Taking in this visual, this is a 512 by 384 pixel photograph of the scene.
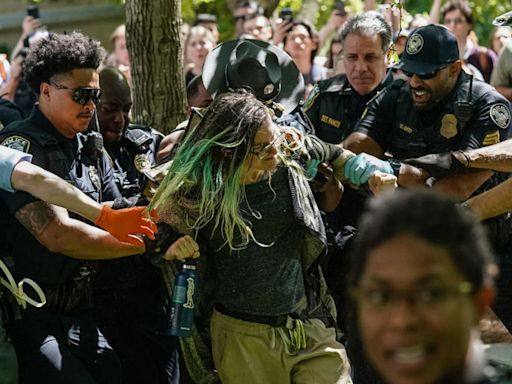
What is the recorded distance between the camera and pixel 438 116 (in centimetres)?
548

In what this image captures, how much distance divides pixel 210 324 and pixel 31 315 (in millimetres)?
799

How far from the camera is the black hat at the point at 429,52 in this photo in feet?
17.9

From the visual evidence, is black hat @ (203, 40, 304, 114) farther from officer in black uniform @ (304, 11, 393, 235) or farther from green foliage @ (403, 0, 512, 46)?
green foliage @ (403, 0, 512, 46)

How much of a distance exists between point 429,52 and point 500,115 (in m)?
0.48

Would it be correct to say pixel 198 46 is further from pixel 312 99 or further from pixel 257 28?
pixel 312 99

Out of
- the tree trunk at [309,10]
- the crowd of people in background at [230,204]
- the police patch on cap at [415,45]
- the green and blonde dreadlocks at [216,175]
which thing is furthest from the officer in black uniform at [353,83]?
the tree trunk at [309,10]

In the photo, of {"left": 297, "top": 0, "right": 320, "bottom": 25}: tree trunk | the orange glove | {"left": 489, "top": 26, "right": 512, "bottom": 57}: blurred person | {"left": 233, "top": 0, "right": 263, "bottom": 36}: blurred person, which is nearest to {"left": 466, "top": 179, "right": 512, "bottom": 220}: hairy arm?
the orange glove

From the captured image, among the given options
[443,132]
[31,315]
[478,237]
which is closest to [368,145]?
[443,132]

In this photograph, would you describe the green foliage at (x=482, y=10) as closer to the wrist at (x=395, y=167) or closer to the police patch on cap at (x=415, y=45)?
the police patch on cap at (x=415, y=45)

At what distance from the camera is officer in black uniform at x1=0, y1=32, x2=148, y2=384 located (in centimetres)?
460

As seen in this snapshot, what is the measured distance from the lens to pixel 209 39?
31.8 ft

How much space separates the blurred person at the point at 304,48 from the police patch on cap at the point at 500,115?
11.2 feet

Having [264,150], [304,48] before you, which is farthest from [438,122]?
[304,48]

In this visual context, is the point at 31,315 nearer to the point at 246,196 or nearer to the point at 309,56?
the point at 246,196
